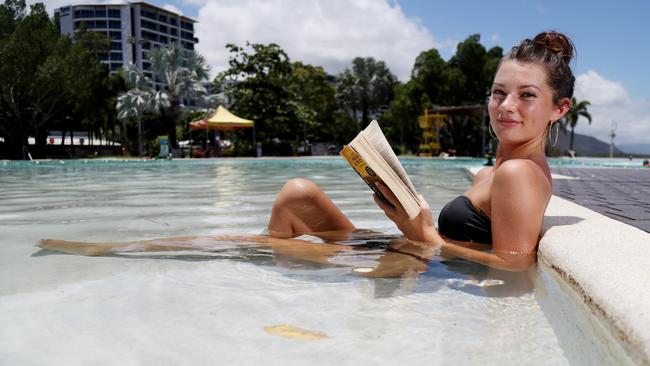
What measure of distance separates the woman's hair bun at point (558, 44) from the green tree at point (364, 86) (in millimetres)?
50117

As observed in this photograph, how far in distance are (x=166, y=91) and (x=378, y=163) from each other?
3450 cm

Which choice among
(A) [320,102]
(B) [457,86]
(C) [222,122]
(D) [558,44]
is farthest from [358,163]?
(A) [320,102]

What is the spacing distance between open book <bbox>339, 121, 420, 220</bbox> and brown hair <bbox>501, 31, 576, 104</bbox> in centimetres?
70

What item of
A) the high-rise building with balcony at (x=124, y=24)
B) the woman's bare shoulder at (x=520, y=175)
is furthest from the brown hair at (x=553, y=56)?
the high-rise building with balcony at (x=124, y=24)

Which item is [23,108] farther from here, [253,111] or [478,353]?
[478,353]

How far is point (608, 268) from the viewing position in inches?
61.4

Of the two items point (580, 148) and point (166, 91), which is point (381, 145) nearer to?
point (166, 91)

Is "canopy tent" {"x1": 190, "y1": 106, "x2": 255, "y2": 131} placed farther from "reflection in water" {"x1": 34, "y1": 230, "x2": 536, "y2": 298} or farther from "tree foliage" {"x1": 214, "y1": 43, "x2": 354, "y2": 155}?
"reflection in water" {"x1": 34, "y1": 230, "x2": 536, "y2": 298}

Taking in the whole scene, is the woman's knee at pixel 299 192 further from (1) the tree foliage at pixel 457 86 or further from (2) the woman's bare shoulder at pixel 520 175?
(1) the tree foliage at pixel 457 86

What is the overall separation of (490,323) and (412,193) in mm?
657

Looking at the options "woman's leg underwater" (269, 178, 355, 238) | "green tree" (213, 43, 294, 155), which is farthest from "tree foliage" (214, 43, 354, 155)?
"woman's leg underwater" (269, 178, 355, 238)

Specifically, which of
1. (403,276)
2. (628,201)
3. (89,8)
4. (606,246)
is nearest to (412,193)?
(403,276)

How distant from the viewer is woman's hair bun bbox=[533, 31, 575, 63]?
2098 mm

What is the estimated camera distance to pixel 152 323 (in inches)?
64.0
